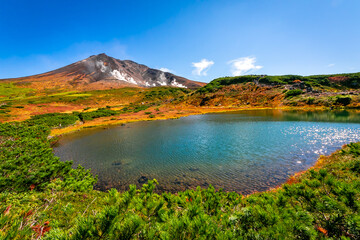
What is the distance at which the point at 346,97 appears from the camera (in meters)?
56.9

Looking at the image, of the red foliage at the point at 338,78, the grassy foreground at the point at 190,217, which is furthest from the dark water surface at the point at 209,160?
the red foliage at the point at 338,78

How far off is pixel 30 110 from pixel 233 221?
88.5m

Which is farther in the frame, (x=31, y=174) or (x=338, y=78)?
(x=338, y=78)

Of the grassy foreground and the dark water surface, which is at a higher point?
the grassy foreground

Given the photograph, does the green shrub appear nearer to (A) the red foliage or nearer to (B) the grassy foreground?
(A) the red foliage

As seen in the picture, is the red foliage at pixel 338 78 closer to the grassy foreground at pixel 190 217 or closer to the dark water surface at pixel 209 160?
the dark water surface at pixel 209 160

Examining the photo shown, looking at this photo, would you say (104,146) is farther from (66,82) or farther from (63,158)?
(66,82)

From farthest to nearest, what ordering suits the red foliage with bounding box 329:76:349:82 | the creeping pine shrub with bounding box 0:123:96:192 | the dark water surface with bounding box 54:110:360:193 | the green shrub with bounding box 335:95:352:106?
the red foliage with bounding box 329:76:349:82 < the green shrub with bounding box 335:95:352:106 < the dark water surface with bounding box 54:110:360:193 < the creeping pine shrub with bounding box 0:123:96:192

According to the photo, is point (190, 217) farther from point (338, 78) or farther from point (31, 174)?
point (338, 78)

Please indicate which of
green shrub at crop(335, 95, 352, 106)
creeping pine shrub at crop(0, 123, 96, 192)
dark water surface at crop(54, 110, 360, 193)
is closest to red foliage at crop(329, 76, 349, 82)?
green shrub at crop(335, 95, 352, 106)

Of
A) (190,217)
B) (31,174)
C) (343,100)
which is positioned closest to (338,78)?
(343,100)

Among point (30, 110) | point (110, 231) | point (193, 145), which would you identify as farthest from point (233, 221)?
point (30, 110)

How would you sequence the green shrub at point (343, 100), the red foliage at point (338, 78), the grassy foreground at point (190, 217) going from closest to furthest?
the grassy foreground at point (190, 217), the green shrub at point (343, 100), the red foliage at point (338, 78)

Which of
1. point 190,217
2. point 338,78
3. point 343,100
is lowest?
point 190,217
